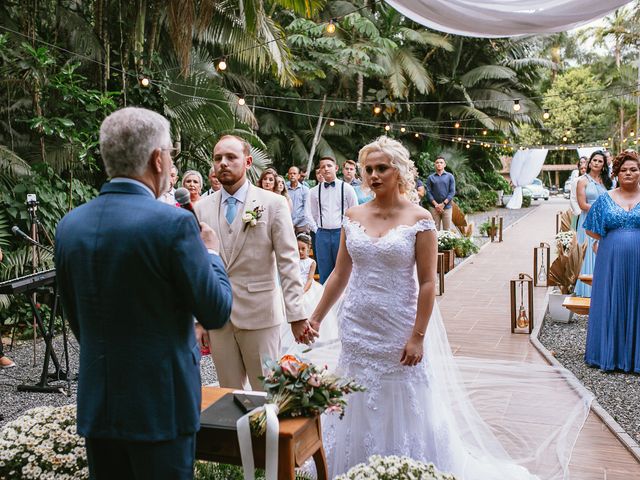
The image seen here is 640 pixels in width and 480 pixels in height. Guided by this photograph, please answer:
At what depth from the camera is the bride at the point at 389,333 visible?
393 cm

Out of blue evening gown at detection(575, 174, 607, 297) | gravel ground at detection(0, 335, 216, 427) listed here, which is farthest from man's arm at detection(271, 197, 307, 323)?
blue evening gown at detection(575, 174, 607, 297)

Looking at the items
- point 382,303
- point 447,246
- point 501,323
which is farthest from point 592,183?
point 382,303

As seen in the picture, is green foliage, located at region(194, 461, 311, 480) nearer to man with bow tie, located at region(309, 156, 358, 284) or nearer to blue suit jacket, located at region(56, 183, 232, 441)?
blue suit jacket, located at region(56, 183, 232, 441)

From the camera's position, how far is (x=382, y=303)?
400cm

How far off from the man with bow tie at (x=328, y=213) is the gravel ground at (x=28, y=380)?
8.20 feet

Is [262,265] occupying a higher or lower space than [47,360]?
higher

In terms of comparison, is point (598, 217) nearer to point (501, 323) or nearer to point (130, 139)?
point (501, 323)

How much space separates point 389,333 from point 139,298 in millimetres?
2199

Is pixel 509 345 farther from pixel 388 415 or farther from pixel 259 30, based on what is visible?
pixel 259 30

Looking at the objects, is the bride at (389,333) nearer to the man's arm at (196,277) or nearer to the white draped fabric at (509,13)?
the white draped fabric at (509,13)

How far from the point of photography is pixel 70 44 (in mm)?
11391

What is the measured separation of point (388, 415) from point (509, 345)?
4.09 metres

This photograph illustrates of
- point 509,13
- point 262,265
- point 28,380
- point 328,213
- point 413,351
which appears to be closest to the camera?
point 413,351

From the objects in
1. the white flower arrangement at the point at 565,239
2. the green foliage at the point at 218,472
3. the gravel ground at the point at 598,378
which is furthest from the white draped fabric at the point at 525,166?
the green foliage at the point at 218,472
